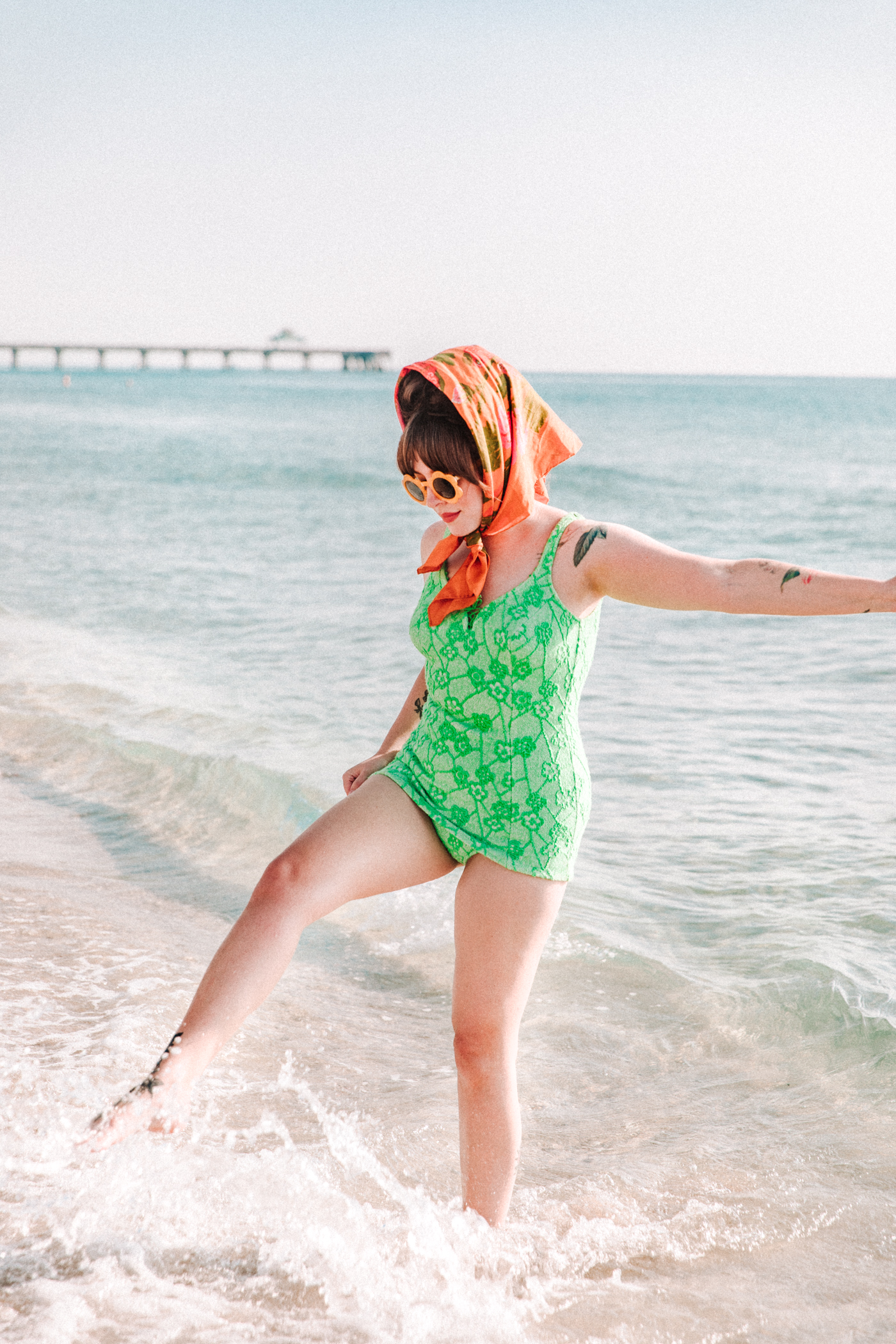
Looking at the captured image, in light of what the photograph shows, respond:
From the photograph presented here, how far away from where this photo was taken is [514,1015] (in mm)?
2516

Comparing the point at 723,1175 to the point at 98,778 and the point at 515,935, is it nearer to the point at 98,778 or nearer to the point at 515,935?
the point at 515,935

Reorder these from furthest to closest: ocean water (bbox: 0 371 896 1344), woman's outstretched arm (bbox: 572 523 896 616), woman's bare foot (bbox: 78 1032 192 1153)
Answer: ocean water (bbox: 0 371 896 1344), woman's outstretched arm (bbox: 572 523 896 616), woman's bare foot (bbox: 78 1032 192 1153)

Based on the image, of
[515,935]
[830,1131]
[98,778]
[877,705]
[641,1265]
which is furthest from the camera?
[877,705]

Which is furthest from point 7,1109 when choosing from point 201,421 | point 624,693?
point 201,421

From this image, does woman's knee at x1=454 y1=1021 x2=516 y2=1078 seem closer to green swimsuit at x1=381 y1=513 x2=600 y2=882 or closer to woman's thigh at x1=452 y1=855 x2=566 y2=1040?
woman's thigh at x1=452 y1=855 x2=566 y2=1040

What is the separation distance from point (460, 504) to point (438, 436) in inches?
6.0

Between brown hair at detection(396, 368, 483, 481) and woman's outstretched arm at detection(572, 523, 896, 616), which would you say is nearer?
woman's outstretched arm at detection(572, 523, 896, 616)

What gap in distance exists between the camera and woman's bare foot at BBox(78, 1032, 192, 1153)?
81.3 inches

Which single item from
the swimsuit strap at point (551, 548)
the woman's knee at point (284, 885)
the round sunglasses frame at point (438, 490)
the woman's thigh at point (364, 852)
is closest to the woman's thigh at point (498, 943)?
the woman's thigh at point (364, 852)

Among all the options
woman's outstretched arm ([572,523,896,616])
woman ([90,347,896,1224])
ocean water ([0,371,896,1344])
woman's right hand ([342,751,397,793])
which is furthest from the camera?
woman's right hand ([342,751,397,793])

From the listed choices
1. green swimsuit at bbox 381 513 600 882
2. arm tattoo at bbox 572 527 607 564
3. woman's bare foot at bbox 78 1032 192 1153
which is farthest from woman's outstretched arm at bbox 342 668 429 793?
woman's bare foot at bbox 78 1032 192 1153

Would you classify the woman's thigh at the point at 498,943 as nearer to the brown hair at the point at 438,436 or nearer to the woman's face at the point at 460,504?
the woman's face at the point at 460,504

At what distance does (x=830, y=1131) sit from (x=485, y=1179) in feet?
4.57

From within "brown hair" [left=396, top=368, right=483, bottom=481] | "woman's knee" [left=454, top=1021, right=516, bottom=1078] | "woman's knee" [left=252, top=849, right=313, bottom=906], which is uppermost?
"brown hair" [left=396, top=368, right=483, bottom=481]
